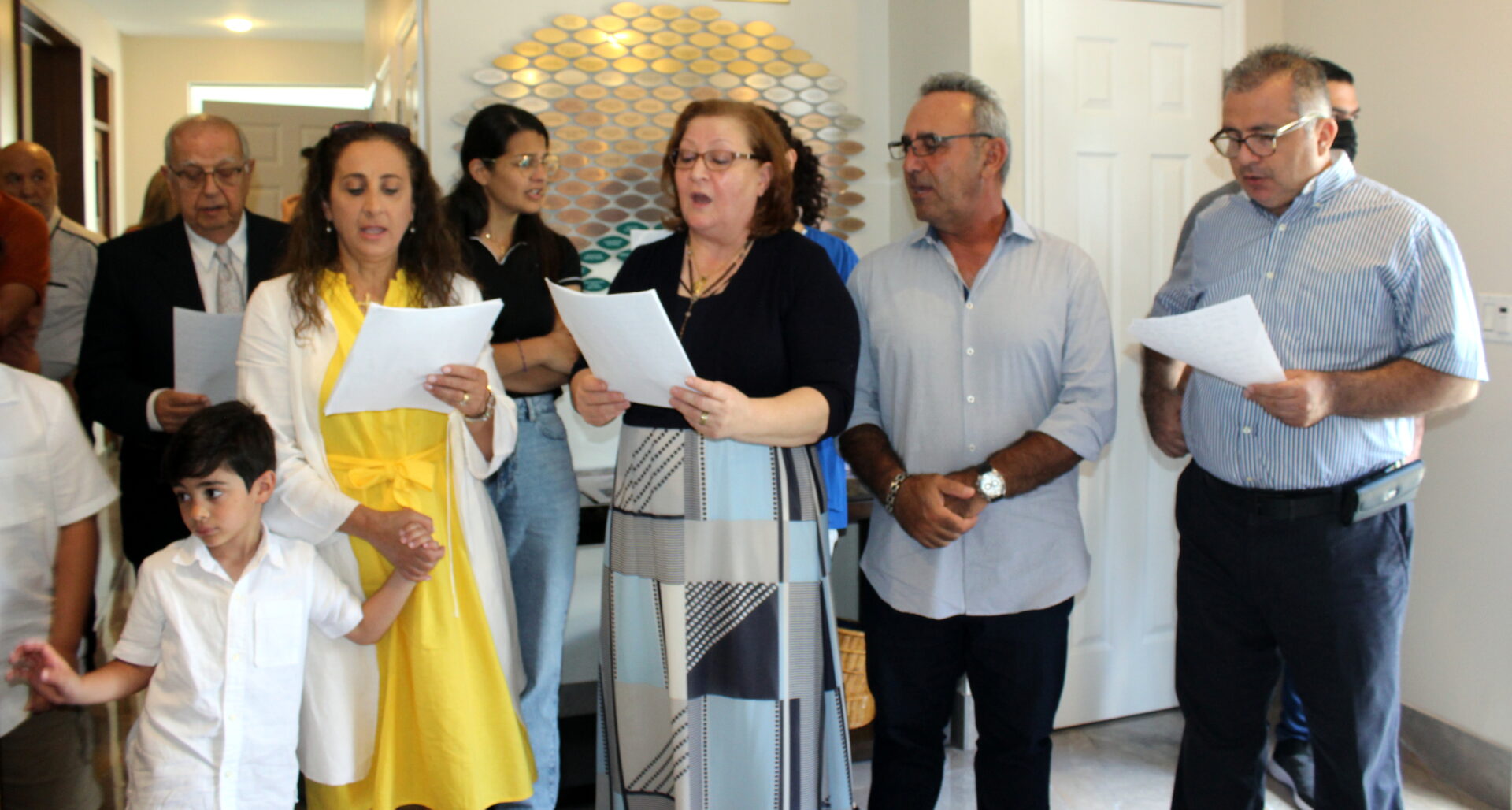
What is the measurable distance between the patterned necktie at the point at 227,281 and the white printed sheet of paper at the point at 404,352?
0.68m

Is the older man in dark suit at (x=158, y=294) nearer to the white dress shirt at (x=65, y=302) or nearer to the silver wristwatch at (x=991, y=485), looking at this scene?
the white dress shirt at (x=65, y=302)

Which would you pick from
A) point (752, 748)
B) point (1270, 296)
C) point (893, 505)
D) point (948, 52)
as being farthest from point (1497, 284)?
point (752, 748)

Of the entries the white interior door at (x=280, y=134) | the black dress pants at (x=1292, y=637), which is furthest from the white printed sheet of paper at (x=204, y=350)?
the white interior door at (x=280, y=134)

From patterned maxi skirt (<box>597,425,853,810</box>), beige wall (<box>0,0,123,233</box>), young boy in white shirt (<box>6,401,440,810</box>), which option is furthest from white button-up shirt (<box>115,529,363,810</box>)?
beige wall (<box>0,0,123,233</box>)

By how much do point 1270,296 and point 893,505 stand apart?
2.66 feet

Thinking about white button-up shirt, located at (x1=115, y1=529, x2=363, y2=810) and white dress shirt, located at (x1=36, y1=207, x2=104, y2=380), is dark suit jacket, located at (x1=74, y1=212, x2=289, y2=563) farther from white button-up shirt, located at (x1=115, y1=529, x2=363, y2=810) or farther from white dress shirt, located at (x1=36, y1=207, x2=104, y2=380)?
white dress shirt, located at (x1=36, y1=207, x2=104, y2=380)

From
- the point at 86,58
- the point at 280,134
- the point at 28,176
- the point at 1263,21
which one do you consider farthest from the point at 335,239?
the point at 86,58

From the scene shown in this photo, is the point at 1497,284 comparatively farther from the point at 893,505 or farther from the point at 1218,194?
the point at 893,505

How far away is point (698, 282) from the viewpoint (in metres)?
1.94

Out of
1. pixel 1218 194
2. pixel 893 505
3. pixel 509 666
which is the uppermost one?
pixel 1218 194

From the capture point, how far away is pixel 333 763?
6.14 feet

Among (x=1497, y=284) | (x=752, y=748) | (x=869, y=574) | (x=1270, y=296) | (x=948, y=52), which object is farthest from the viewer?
(x=948, y=52)

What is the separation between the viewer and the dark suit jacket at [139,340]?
2.23 m

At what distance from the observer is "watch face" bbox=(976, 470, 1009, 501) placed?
76.0 inches
